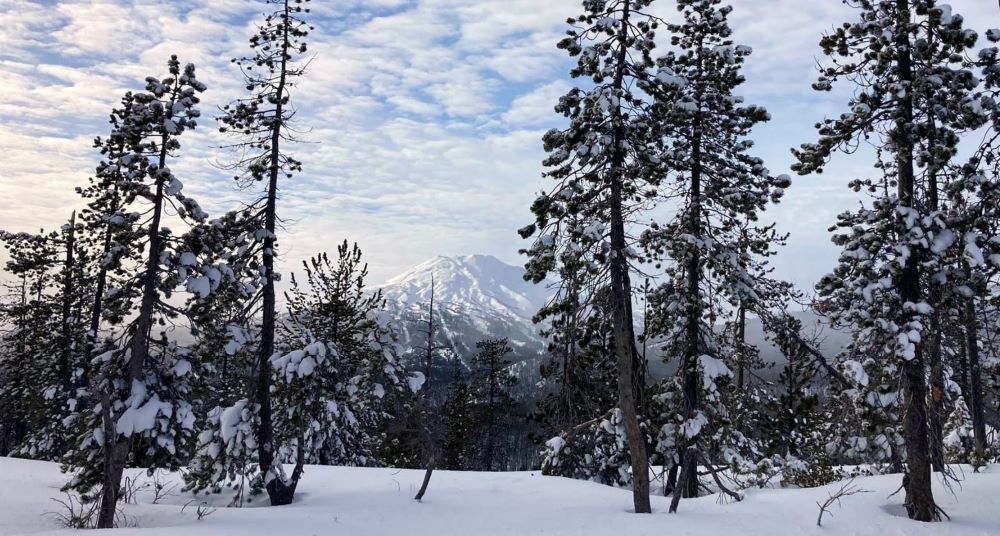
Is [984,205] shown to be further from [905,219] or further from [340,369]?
[340,369]

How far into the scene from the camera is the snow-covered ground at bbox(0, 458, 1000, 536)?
1133cm

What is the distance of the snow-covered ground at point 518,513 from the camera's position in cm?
Answer: 1133

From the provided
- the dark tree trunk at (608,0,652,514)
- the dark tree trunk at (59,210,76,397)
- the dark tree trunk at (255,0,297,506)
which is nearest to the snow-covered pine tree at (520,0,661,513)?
the dark tree trunk at (608,0,652,514)

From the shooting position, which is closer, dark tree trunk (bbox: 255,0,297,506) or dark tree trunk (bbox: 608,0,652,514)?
dark tree trunk (bbox: 608,0,652,514)

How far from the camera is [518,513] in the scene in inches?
527

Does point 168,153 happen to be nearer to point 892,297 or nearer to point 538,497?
point 538,497

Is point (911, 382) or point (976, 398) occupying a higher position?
point (911, 382)

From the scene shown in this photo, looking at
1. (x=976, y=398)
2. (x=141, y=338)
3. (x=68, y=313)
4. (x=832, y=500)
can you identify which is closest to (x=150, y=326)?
(x=141, y=338)

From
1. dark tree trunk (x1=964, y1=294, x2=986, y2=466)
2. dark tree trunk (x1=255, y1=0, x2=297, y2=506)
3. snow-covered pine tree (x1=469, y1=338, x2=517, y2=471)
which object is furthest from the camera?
snow-covered pine tree (x1=469, y1=338, x2=517, y2=471)

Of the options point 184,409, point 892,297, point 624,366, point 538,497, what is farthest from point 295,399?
point 892,297

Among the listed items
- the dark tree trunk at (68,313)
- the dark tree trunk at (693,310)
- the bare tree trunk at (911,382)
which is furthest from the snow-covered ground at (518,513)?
the dark tree trunk at (68,313)

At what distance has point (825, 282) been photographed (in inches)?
491

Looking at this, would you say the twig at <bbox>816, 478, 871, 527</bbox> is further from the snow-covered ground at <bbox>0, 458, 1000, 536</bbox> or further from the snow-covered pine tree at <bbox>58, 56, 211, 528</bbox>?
the snow-covered pine tree at <bbox>58, 56, 211, 528</bbox>

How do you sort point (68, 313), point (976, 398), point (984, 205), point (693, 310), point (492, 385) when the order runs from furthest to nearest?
point (492, 385) → point (68, 313) → point (976, 398) → point (693, 310) → point (984, 205)
